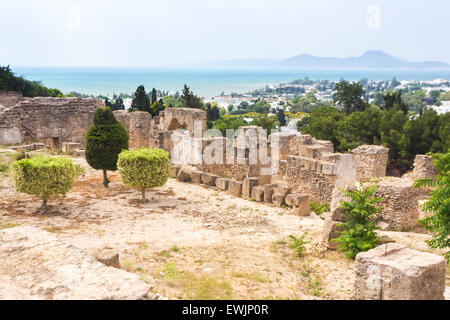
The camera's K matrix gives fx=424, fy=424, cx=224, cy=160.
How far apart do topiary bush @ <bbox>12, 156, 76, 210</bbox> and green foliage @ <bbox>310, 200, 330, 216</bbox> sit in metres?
7.09

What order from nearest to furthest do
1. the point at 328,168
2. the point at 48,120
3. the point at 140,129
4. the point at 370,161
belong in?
the point at 328,168, the point at 370,161, the point at 48,120, the point at 140,129

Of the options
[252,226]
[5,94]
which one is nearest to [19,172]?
[252,226]

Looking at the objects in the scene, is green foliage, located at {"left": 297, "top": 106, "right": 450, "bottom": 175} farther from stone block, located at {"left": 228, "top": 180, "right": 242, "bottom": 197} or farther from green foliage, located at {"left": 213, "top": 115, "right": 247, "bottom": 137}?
stone block, located at {"left": 228, "top": 180, "right": 242, "bottom": 197}

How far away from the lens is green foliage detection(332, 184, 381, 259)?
802 cm

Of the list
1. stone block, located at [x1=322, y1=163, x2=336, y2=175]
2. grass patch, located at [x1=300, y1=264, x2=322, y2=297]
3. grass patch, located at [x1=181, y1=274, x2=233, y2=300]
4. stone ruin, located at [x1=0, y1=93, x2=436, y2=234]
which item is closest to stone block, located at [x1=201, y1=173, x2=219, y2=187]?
stone ruin, located at [x1=0, y1=93, x2=436, y2=234]

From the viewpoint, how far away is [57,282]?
14.7ft

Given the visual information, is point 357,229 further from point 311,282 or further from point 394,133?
point 394,133

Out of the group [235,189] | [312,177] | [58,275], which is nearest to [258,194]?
[235,189]

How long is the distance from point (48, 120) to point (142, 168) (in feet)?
33.3

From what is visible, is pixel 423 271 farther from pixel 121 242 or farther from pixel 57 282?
pixel 121 242

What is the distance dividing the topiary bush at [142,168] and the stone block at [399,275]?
7.19 metres

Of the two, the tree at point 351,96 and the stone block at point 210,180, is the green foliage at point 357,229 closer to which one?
the stone block at point 210,180

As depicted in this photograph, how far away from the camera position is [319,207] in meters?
12.9
